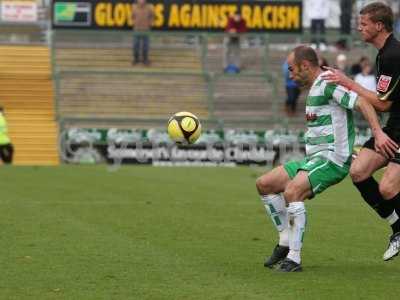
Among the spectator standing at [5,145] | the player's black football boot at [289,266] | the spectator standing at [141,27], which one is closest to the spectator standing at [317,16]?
the spectator standing at [141,27]

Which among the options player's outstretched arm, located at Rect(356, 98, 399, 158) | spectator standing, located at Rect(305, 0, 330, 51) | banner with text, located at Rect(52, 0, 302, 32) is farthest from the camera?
spectator standing, located at Rect(305, 0, 330, 51)

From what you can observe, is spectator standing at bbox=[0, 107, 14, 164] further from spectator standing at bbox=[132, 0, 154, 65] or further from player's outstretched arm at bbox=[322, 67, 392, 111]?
player's outstretched arm at bbox=[322, 67, 392, 111]

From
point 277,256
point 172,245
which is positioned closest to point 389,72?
point 277,256

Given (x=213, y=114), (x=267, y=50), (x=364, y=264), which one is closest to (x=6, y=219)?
(x=364, y=264)

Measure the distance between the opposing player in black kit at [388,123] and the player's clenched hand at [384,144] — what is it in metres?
0.13

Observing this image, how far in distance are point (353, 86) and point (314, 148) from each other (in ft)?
2.24

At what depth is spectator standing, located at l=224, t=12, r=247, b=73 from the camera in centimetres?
3198

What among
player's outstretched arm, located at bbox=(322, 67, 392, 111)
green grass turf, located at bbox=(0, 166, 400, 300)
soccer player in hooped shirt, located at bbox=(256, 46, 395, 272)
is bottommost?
green grass turf, located at bbox=(0, 166, 400, 300)

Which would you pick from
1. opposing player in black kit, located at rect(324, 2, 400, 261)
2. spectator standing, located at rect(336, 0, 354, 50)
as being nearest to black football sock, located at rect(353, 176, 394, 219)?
opposing player in black kit, located at rect(324, 2, 400, 261)

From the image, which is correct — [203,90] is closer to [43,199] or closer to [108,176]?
[108,176]

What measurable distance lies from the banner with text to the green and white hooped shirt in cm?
2292

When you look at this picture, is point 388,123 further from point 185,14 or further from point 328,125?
point 185,14

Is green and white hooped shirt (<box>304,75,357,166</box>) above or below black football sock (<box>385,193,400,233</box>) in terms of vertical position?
above

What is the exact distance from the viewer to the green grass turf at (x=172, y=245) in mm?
8422
